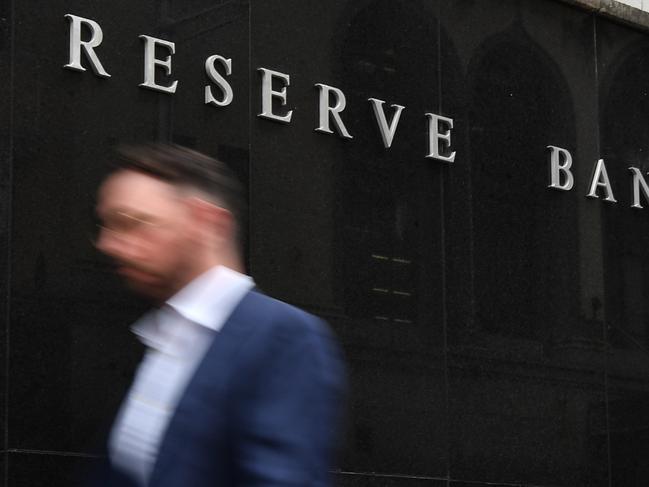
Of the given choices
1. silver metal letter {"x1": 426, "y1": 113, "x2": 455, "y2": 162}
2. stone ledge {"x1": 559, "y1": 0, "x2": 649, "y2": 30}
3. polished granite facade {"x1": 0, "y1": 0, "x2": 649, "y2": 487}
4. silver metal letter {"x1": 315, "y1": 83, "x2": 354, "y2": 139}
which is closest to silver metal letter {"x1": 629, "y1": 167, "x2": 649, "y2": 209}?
polished granite facade {"x1": 0, "y1": 0, "x2": 649, "y2": 487}

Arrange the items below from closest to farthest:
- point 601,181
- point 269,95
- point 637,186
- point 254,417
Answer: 1. point 254,417
2. point 269,95
3. point 601,181
4. point 637,186

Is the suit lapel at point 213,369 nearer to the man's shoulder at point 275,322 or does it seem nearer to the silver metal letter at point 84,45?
the man's shoulder at point 275,322

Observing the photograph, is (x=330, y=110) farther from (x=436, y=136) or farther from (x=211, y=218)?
(x=211, y=218)

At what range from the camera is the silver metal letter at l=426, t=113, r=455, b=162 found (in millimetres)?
10844

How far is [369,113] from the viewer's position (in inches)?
412

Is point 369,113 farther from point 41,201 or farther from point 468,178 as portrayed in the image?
point 41,201

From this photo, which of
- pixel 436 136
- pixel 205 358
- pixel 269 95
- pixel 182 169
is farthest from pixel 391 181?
pixel 205 358

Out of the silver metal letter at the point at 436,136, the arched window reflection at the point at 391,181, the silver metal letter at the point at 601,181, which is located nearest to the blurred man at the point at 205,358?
the arched window reflection at the point at 391,181

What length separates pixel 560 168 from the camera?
38.6 ft

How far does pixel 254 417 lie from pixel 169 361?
0.24m

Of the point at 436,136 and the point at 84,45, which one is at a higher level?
the point at 84,45

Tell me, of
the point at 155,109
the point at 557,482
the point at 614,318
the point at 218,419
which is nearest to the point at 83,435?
the point at 155,109

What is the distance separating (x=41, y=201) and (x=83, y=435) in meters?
1.27

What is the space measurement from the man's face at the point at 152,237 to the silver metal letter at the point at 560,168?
864 cm
